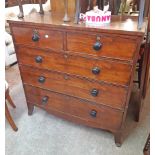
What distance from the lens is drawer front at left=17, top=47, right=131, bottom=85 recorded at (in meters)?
1.19

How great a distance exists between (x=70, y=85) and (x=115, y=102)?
0.38 m

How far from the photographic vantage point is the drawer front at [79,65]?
1190 mm

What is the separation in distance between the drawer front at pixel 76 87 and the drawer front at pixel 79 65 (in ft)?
0.19

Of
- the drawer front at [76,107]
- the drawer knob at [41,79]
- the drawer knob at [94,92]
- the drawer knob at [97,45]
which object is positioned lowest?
the drawer front at [76,107]

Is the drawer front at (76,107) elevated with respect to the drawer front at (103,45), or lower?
lower

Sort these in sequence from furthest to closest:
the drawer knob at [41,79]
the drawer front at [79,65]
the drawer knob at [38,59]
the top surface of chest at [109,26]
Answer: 1. the drawer knob at [41,79]
2. the drawer knob at [38,59]
3. the drawer front at [79,65]
4. the top surface of chest at [109,26]

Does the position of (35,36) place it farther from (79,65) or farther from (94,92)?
(94,92)

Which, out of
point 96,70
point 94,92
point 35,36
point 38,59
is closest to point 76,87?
point 94,92

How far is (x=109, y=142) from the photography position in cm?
158

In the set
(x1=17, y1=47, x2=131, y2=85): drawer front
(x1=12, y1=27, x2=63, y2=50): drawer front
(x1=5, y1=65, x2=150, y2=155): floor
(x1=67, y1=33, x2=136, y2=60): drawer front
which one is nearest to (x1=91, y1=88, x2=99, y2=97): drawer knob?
(x1=17, y1=47, x2=131, y2=85): drawer front

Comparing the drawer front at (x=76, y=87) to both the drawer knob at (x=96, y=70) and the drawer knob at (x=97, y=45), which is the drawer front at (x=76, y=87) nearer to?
the drawer knob at (x=96, y=70)

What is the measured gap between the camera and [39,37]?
4.33 ft

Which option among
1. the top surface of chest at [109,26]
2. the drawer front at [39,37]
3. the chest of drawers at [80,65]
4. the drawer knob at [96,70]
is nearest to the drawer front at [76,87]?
the chest of drawers at [80,65]
